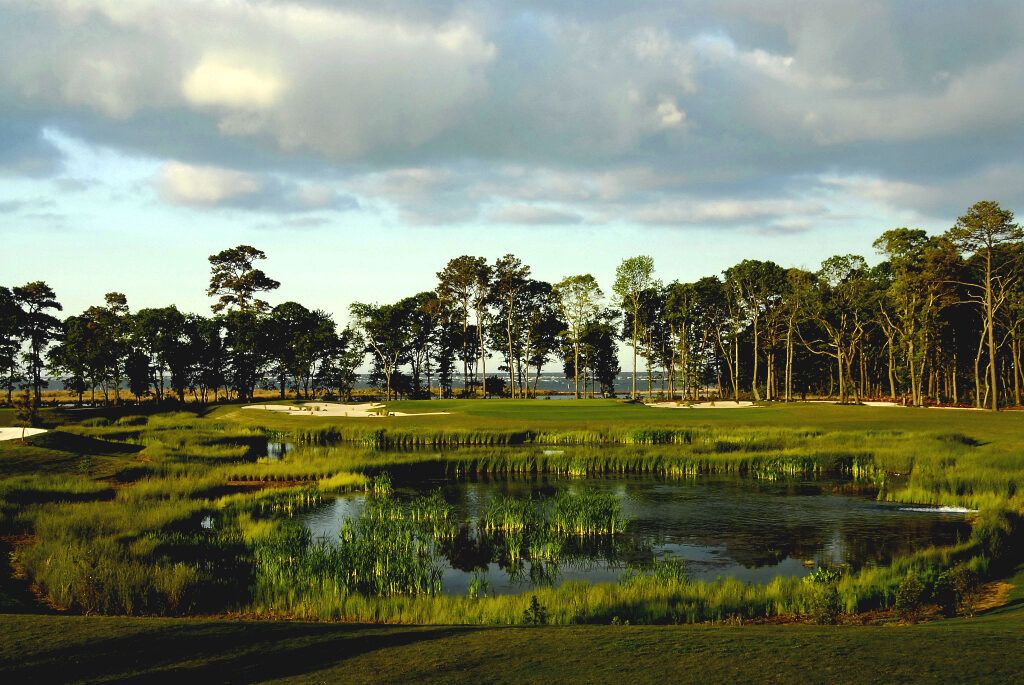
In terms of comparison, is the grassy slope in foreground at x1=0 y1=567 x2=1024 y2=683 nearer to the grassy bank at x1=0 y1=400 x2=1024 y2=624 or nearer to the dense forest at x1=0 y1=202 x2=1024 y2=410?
the grassy bank at x1=0 y1=400 x2=1024 y2=624

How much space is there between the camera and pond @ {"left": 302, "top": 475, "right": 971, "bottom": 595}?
19.5m

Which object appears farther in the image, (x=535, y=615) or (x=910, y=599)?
(x=910, y=599)

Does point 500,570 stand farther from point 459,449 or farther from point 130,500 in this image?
point 459,449

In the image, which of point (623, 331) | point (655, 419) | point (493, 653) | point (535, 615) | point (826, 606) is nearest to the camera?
point (493, 653)

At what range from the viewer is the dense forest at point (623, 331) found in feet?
255

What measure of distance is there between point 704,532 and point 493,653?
54.3ft

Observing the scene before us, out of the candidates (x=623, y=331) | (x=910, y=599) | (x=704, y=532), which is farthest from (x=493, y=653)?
(x=623, y=331)

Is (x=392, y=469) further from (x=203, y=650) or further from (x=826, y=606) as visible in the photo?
(x=203, y=650)

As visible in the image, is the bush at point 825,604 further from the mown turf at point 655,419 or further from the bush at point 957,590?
the mown turf at point 655,419

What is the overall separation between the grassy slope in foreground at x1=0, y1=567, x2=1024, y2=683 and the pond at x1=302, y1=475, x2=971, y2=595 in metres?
7.40

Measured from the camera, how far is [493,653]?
30.7ft

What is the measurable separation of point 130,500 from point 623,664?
2309 cm

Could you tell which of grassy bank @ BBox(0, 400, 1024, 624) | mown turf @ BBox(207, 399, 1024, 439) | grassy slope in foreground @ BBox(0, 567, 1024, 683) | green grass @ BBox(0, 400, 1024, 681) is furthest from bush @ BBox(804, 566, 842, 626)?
mown turf @ BBox(207, 399, 1024, 439)

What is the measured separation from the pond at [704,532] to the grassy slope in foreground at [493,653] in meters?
7.40
